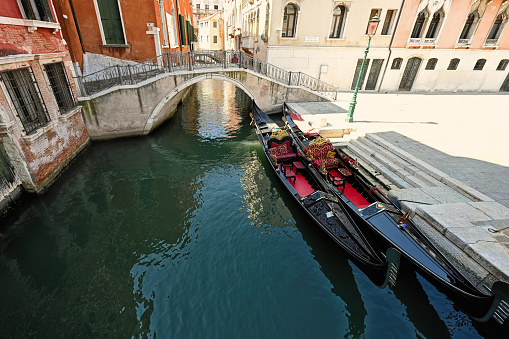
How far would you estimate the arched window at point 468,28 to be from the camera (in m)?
15.5

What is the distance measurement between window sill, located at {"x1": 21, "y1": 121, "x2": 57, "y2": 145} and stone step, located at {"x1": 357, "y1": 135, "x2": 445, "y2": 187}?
10.5m

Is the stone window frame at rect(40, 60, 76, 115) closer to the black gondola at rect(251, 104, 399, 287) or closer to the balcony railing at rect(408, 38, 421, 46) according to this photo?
the black gondola at rect(251, 104, 399, 287)

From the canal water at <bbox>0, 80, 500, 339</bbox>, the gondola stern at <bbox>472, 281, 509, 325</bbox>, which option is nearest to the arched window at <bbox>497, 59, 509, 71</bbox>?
the canal water at <bbox>0, 80, 500, 339</bbox>

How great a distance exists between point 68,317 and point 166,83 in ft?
30.0

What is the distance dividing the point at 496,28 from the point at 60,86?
25.7m

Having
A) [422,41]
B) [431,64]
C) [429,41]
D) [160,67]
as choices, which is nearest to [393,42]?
[422,41]

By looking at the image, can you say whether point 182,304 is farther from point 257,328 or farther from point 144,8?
point 144,8

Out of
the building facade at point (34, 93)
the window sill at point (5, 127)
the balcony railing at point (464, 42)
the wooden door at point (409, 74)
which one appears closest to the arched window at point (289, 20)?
the wooden door at point (409, 74)

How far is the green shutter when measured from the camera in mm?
10102

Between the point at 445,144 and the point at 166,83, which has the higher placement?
the point at 166,83

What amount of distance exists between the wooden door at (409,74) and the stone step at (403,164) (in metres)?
10.9

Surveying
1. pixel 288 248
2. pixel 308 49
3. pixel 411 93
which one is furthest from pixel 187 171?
pixel 411 93

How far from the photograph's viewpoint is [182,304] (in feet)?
14.0

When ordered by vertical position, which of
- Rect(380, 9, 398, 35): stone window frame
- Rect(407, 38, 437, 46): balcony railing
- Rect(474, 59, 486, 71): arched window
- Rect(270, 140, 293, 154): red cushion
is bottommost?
Rect(270, 140, 293, 154): red cushion
